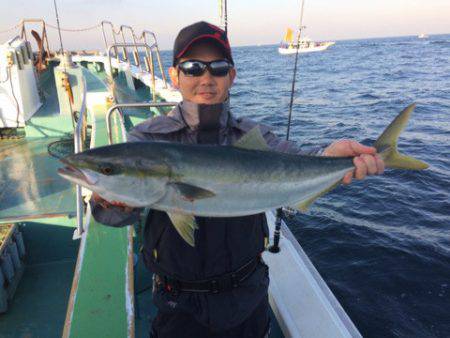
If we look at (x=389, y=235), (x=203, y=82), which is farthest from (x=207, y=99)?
(x=389, y=235)

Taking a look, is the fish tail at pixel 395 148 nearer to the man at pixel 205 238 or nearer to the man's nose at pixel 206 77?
the man at pixel 205 238

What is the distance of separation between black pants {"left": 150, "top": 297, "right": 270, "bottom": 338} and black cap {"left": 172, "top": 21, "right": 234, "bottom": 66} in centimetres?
217

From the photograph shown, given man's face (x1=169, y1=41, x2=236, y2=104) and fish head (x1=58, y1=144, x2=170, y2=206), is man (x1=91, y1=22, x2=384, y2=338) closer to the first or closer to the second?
man's face (x1=169, y1=41, x2=236, y2=104)

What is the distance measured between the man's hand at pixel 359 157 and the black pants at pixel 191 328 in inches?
55.0

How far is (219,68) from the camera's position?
2.94 metres

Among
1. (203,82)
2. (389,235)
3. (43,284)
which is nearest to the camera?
(203,82)

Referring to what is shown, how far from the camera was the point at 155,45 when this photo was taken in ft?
38.1

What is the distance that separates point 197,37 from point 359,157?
173cm

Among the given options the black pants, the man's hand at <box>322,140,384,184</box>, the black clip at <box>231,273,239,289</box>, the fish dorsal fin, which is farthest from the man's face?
the black pants

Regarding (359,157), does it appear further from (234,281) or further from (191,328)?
(191,328)

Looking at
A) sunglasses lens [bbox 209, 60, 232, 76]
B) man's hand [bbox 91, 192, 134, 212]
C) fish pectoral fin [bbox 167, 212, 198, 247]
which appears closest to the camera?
fish pectoral fin [bbox 167, 212, 198, 247]

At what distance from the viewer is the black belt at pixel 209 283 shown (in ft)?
8.85

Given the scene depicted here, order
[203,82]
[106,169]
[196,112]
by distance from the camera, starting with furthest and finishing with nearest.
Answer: [203,82] < [196,112] < [106,169]

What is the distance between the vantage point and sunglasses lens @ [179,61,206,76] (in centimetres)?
291
